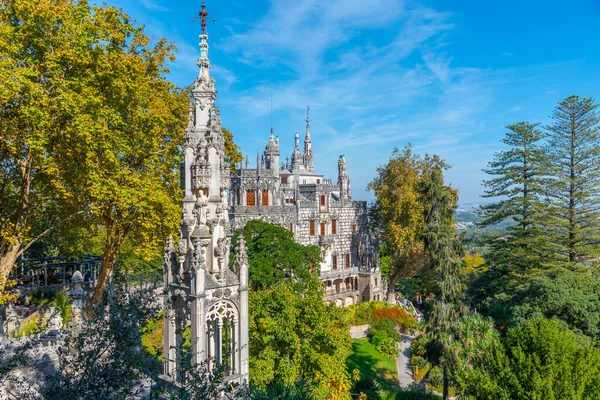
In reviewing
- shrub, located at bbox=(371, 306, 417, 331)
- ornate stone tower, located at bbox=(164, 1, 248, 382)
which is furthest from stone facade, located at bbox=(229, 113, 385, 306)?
ornate stone tower, located at bbox=(164, 1, 248, 382)

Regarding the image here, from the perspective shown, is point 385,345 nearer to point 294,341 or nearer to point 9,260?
point 294,341

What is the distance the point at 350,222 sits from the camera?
3997 centimetres

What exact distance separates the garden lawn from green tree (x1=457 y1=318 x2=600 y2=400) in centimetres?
959

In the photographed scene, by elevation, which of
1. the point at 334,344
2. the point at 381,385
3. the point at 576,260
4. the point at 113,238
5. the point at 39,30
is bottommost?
the point at 381,385

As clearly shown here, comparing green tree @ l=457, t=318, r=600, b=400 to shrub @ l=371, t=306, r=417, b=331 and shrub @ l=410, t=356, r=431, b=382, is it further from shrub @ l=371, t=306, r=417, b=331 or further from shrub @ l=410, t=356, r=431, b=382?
shrub @ l=371, t=306, r=417, b=331

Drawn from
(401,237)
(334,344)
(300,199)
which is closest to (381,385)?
(334,344)

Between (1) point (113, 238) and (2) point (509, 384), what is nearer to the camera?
(2) point (509, 384)

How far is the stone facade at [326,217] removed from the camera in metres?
34.8

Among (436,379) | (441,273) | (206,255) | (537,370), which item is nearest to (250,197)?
(436,379)

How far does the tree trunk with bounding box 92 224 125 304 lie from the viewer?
1600cm

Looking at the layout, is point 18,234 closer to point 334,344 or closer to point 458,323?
point 334,344

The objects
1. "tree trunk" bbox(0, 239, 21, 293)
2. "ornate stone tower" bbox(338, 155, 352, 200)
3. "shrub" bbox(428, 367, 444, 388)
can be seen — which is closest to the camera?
"tree trunk" bbox(0, 239, 21, 293)

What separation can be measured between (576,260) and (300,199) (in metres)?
21.4

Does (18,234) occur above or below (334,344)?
above
